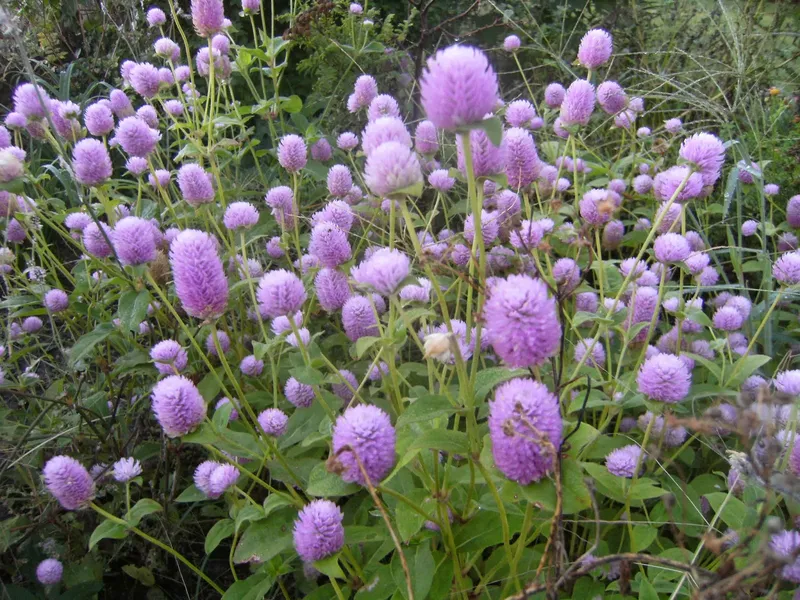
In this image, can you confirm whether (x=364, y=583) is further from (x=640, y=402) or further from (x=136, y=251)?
(x=136, y=251)

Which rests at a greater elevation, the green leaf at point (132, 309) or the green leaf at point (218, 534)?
the green leaf at point (132, 309)

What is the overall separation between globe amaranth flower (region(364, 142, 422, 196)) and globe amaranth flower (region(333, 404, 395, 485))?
1.13 feet

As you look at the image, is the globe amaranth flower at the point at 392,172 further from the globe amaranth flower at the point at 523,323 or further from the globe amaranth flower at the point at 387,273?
the globe amaranth flower at the point at 523,323

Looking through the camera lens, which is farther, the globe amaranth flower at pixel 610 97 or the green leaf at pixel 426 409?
the globe amaranth flower at pixel 610 97

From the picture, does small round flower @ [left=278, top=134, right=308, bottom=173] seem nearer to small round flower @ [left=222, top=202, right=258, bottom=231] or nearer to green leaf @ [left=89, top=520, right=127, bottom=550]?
small round flower @ [left=222, top=202, right=258, bottom=231]

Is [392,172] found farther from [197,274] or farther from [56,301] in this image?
[56,301]

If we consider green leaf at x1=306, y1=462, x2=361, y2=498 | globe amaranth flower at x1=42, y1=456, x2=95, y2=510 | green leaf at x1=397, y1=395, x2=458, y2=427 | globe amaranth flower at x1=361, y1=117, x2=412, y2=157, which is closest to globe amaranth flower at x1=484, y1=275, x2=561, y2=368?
green leaf at x1=397, y1=395, x2=458, y2=427

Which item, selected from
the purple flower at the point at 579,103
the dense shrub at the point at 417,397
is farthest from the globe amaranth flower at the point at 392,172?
the purple flower at the point at 579,103

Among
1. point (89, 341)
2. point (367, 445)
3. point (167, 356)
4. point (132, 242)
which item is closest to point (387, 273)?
point (367, 445)

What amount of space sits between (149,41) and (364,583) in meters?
3.22

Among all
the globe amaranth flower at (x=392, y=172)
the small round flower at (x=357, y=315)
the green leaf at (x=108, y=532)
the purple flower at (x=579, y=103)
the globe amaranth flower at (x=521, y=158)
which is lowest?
the green leaf at (x=108, y=532)

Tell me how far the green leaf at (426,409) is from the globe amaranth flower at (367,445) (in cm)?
4

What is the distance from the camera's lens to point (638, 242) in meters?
2.35

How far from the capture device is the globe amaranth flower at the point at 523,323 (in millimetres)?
795
